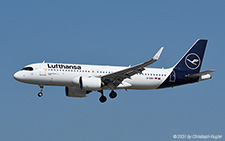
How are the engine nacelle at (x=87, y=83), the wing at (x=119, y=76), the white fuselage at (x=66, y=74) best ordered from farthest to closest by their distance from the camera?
the white fuselage at (x=66, y=74) < the engine nacelle at (x=87, y=83) < the wing at (x=119, y=76)

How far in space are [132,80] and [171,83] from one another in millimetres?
4753

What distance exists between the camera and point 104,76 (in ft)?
157

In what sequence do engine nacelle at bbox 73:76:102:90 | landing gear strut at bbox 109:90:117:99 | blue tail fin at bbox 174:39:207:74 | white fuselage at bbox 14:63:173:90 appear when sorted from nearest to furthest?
engine nacelle at bbox 73:76:102:90 → white fuselage at bbox 14:63:173:90 → landing gear strut at bbox 109:90:117:99 → blue tail fin at bbox 174:39:207:74

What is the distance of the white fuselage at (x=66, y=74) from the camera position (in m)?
47.4

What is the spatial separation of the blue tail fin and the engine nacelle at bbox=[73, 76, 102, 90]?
10619 mm

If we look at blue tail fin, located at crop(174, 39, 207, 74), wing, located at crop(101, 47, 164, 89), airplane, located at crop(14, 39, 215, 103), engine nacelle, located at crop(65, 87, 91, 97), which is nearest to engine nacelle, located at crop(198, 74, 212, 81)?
airplane, located at crop(14, 39, 215, 103)

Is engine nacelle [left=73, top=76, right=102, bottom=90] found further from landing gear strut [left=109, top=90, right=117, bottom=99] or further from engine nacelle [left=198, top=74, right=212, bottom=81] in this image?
engine nacelle [left=198, top=74, right=212, bottom=81]

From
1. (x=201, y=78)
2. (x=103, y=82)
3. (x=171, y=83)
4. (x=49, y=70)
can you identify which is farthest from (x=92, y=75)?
(x=201, y=78)

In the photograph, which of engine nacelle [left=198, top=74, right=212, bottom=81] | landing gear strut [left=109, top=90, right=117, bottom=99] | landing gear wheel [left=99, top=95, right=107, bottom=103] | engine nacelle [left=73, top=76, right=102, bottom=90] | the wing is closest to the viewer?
the wing

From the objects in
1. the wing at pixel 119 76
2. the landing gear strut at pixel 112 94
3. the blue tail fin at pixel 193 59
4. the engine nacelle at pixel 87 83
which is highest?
the blue tail fin at pixel 193 59

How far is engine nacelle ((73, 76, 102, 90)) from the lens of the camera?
47281mm

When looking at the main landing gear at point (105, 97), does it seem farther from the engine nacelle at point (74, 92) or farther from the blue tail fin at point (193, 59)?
the blue tail fin at point (193, 59)

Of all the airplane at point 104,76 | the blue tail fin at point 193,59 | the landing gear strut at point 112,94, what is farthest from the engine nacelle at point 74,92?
the blue tail fin at point 193,59

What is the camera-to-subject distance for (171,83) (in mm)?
51844
